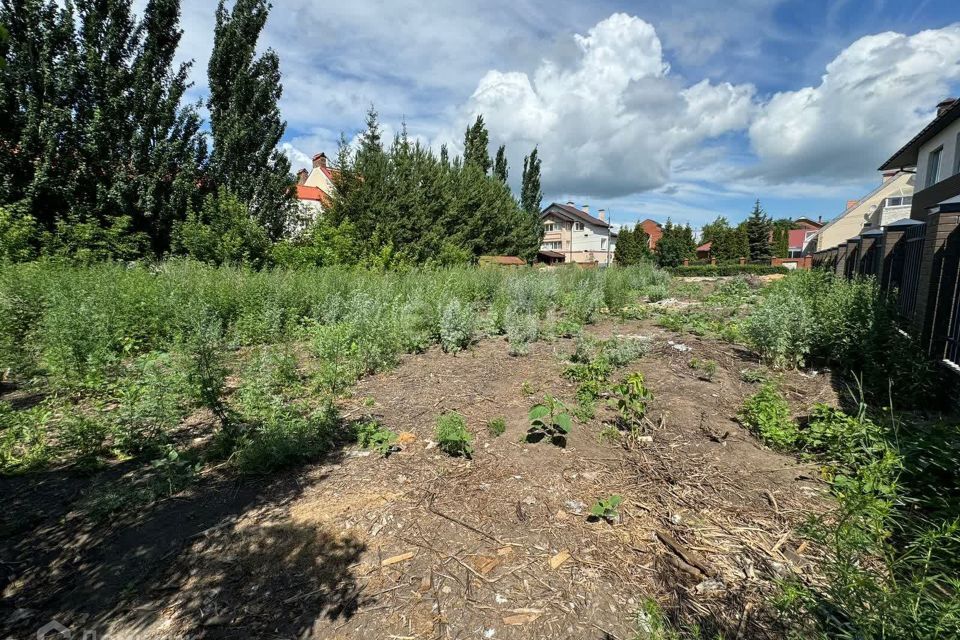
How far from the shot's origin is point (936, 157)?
15.9 meters

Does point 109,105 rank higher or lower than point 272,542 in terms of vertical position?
higher

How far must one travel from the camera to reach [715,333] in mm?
7285

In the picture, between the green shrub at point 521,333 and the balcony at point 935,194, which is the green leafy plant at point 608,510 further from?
the balcony at point 935,194

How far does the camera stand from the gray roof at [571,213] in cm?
4938

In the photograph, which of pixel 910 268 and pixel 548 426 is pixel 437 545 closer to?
pixel 548 426

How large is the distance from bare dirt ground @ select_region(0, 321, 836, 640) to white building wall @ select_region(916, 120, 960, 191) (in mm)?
18760

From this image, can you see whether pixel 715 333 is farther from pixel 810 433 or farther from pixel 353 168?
pixel 353 168

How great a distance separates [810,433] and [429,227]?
53.7 feet

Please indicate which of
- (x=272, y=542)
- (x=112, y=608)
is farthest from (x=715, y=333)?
(x=112, y=608)

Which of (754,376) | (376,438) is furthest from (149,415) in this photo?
(754,376)

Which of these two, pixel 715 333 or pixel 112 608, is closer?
pixel 112 608

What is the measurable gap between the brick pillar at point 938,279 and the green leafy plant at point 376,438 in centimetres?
545

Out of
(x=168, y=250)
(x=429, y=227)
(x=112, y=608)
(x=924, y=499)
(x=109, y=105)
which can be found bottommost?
(x=112, y=608)

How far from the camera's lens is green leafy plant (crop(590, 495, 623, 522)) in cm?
253
